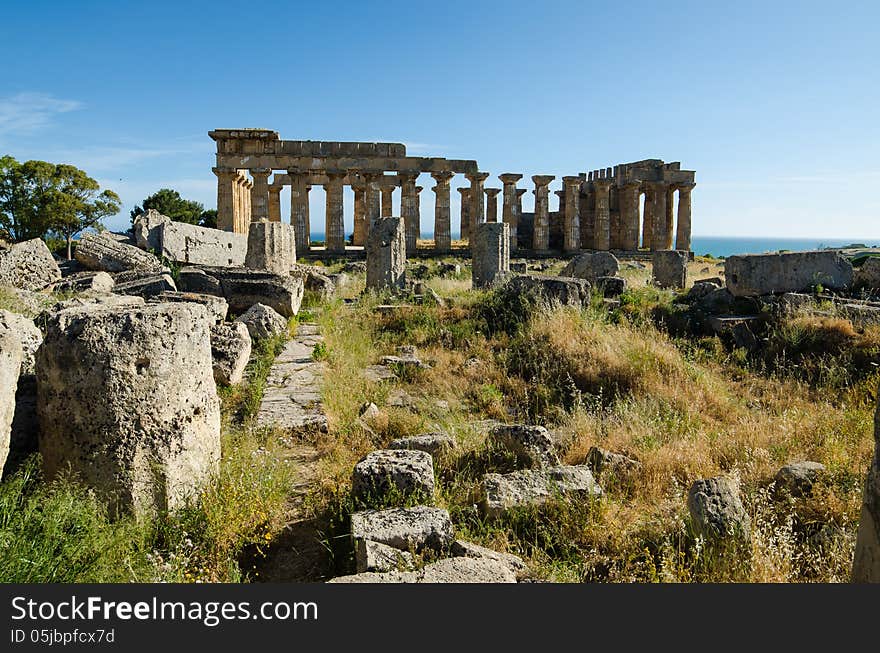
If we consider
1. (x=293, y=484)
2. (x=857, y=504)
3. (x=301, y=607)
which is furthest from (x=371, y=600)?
(x=857, y=504)

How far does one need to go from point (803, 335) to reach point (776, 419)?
354 cm

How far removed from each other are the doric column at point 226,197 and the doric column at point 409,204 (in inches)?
350

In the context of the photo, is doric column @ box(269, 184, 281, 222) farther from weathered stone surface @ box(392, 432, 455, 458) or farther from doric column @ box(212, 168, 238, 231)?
weathered stone surface @ box(392, 432, 455, 458)

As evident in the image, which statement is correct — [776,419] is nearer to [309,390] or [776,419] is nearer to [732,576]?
[732,576]

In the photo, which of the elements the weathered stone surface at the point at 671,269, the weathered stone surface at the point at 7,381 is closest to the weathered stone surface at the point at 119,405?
the weathered stone surface at the point at 7,381

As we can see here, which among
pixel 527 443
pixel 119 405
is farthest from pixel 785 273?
pixel 119 405

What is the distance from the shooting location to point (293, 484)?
5168mm

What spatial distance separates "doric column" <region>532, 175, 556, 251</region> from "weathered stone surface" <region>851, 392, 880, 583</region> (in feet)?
111

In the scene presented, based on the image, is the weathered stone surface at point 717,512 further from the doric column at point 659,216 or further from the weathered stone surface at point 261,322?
the doric column at point 659,216

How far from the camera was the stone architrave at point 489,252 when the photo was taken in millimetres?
16719

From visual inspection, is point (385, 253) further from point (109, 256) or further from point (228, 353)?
point (228, 353)

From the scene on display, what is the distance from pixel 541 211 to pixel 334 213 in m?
11.5

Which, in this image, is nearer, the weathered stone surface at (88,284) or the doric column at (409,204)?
the weathered stone surface at (88,284)

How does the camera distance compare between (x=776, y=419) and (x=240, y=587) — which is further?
(x=776, y=419)
